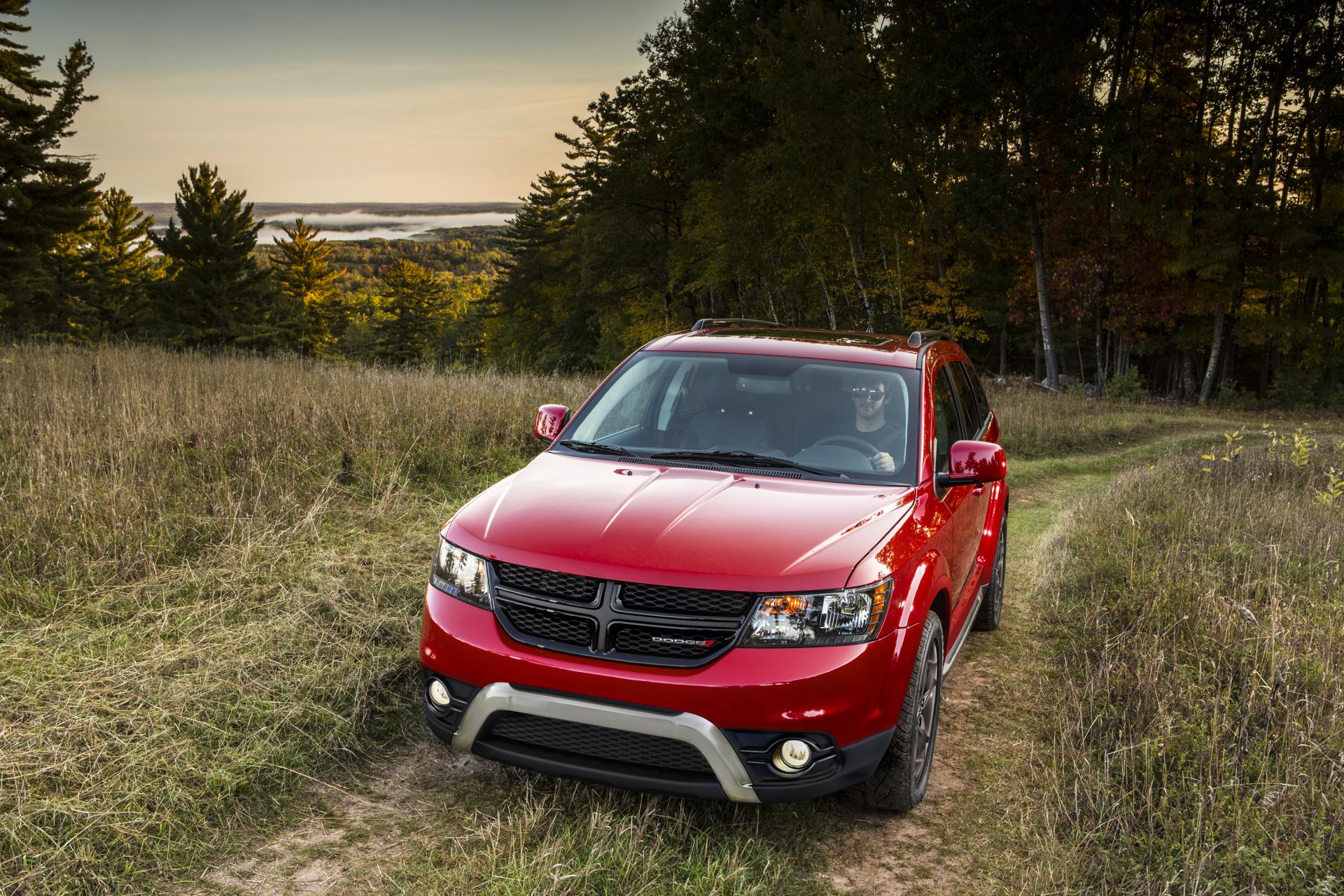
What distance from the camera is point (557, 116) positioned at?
54.9 metres

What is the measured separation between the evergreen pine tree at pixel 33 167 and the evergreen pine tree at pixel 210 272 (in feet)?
66.7

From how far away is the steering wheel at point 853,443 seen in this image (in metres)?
4.14

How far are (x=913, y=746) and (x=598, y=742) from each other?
1215 mm

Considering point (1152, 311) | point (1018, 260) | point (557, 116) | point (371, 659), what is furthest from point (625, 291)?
point (371, 659)

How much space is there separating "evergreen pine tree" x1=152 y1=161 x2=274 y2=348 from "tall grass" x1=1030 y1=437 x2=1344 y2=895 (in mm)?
59575

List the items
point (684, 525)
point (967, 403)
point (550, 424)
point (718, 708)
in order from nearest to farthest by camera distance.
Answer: point (718, 708) < point (684, 525) < point (550, 424) < point (967, 403)

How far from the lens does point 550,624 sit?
320 cm

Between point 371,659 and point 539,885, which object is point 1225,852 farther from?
point 371,659

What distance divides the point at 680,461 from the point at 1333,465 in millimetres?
10211

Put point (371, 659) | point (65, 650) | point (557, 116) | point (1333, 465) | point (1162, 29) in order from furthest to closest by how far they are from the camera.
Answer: point (557, 116) → point (1162, 29) → point (1333, 465) → point (371, 659) → point (65, 650)

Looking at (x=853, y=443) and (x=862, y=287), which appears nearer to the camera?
(x=853, y=443)

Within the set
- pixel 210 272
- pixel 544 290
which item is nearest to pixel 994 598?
pixel 544 290

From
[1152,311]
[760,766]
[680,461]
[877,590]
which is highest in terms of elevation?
[1152,311]

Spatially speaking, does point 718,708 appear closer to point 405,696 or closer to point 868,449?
point 868,449
